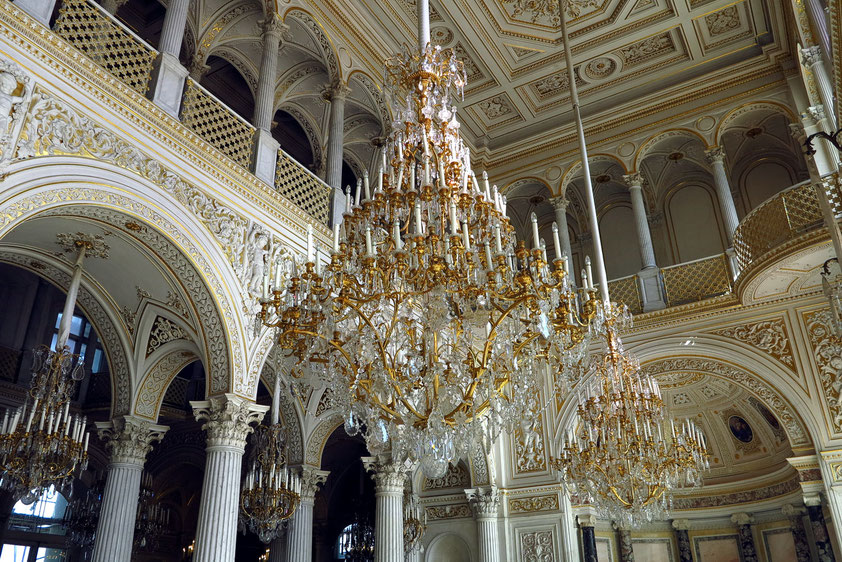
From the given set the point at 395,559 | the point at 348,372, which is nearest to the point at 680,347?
the point at 395,559

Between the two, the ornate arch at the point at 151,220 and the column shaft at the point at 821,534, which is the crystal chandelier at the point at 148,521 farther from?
the column shaft at the point at 821,534

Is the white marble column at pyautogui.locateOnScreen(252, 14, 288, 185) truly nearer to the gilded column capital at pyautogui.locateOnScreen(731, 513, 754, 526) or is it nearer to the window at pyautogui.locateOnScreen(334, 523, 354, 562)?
the window at pyautogui.locateOnScreen(334, 523, 354, 562)

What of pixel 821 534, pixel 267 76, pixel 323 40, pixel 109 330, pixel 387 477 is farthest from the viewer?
pixel 387 477

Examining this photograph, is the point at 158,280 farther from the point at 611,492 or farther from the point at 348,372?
the point at 611,492

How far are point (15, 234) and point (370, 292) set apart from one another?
5.07m

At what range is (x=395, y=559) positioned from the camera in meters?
9.41

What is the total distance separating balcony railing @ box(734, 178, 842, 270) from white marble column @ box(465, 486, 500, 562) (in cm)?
585

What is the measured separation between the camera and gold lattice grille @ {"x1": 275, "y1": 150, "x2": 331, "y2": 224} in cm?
828

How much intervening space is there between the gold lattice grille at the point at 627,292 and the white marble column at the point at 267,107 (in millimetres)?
6537

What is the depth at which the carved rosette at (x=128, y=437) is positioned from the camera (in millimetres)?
8078

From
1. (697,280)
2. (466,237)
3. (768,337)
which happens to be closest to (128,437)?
(466,237)

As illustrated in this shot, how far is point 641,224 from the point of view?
38.6 feet

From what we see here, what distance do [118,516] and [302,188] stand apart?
4629 mm

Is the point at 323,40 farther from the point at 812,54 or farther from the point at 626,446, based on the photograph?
the point at 626,446
